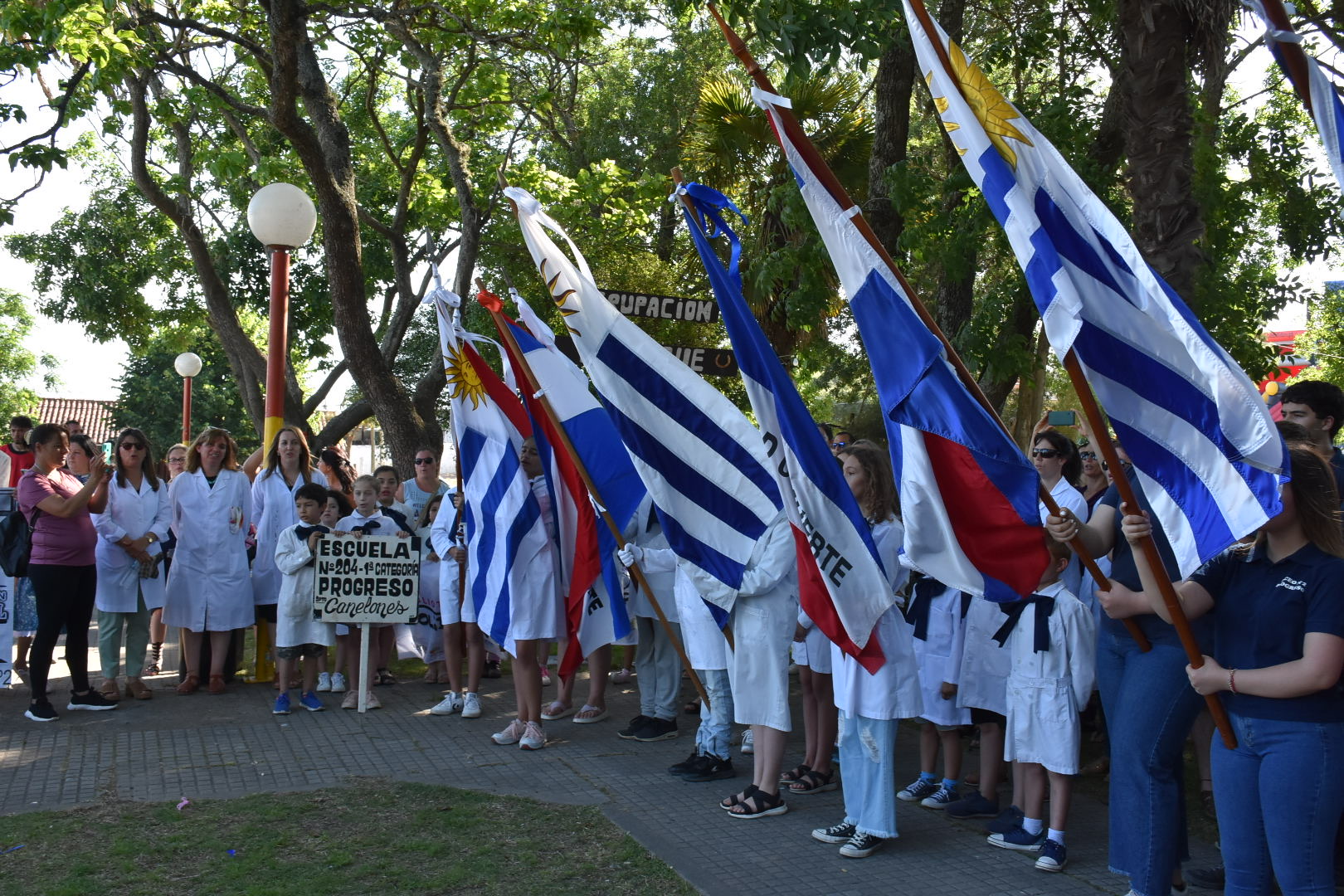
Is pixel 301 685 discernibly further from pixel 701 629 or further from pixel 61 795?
pixel 701 629

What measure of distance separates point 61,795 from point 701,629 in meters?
3.51

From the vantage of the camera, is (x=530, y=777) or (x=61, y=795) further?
(x=530, y=777)

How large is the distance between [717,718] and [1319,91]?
4.54m

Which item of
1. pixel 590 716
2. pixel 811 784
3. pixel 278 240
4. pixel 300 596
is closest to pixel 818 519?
pixel 811 784

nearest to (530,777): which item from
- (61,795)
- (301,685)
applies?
(61,795)

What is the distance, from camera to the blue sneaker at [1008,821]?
5500 mm

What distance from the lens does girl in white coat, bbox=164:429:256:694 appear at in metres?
8.95

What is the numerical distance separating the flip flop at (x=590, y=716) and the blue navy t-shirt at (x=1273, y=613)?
5.01 m

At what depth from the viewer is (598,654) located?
8195 millimetres

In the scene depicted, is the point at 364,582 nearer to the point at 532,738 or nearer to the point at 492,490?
the point at 492,490

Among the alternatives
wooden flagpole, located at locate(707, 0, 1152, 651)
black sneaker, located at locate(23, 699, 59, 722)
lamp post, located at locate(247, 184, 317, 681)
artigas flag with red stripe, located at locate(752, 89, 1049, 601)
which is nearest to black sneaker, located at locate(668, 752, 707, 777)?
artigas flag with red stripe, located at locate(752, 89, 1049, 601)

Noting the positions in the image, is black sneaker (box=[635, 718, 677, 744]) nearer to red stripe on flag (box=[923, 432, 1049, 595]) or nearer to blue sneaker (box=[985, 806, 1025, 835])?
blue sneaker (box=[985, 806, 1025, 835])

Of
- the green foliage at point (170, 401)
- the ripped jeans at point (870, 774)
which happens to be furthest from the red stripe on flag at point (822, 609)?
the green foliage at point (170, 401)

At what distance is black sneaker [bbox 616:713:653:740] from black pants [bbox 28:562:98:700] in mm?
3826
